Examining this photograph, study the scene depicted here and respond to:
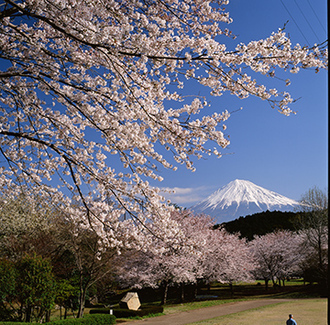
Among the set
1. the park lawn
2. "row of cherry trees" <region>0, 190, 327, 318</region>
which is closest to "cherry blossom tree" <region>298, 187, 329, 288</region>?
"row of cherry trees" <region>0, 190, 327, 318</region>

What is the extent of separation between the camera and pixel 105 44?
316 cm

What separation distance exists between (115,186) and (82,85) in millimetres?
1618

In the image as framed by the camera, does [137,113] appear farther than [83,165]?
No

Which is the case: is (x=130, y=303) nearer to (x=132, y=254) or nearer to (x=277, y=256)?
(x=132, y=254)

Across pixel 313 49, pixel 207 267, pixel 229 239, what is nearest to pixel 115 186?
pixel 313 49

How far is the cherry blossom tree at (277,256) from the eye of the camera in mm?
27094

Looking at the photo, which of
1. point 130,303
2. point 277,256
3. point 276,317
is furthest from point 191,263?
point 277,256

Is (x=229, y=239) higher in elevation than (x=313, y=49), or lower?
lower

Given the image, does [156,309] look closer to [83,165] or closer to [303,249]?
[83,165]

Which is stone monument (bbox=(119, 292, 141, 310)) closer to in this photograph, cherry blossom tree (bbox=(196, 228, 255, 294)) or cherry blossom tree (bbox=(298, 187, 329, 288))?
cherry blossom tree (bbox=(196, 228, 255, 294))

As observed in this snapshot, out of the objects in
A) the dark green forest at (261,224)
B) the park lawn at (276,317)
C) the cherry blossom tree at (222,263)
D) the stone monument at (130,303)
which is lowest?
the stone monument at (130,303)

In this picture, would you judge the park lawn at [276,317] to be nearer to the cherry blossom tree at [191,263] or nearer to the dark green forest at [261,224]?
the cherry blossom tree at [191,263]

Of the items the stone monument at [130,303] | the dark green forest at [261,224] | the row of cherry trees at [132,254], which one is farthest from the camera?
the dark green forest at [261,224]

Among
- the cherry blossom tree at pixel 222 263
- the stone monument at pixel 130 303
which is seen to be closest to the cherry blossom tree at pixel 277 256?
the cherry blossom tree at pixel 222 263
